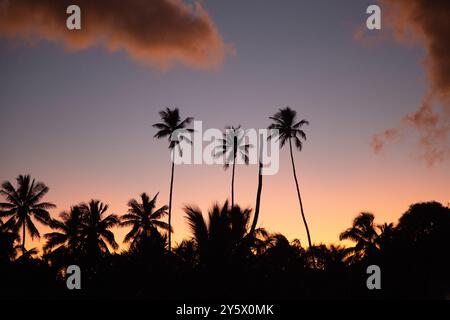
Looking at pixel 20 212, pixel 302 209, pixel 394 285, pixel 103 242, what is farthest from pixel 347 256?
pixel 20 212

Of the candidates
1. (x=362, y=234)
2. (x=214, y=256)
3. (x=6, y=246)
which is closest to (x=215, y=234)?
(x=214, y=256)

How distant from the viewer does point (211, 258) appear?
29.8ft

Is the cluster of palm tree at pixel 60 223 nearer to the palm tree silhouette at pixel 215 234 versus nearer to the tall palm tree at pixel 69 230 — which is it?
the tall palm tree at pixel 69 230

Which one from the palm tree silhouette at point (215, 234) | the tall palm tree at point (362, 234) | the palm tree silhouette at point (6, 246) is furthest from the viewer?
the tall palm tree at point (362, 234)

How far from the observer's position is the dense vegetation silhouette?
912 cm

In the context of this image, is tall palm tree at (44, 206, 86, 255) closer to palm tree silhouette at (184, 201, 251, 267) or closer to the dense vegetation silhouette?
the dense vegetation silhouette

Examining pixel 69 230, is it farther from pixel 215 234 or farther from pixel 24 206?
pixel 215 234

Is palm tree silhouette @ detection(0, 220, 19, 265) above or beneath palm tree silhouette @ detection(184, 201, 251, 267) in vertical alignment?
beneath

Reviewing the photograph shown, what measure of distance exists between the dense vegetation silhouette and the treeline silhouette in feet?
0.12

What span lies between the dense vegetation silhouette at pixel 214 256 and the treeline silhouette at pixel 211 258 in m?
0.04

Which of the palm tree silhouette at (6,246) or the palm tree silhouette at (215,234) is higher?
the palm tree silhouette at (215,234)

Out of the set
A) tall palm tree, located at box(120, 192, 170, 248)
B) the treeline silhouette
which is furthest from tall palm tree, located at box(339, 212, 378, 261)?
tall palm tree, located at box(120, 192, 170, 248)

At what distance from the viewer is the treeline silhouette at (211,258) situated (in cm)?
910

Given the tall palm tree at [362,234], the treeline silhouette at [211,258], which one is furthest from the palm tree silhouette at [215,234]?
the tall palm tree at [362,234]
